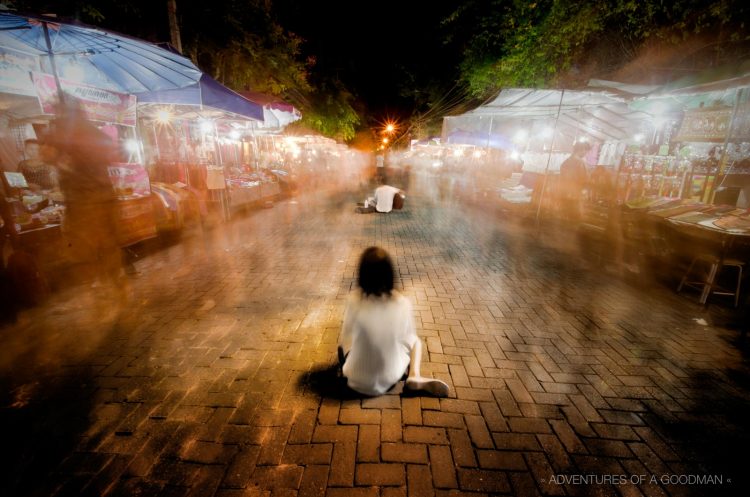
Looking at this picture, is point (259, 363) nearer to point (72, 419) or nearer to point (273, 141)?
point (72, 419)

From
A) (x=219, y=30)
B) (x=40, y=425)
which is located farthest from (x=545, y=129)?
(x=40, y=425)

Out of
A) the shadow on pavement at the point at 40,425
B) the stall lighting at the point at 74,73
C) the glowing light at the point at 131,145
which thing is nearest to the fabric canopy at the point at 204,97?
the stall lighting at the point at 74,73

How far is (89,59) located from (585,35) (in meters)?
13.3

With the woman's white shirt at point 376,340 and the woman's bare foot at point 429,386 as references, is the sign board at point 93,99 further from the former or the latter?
the woman's bare foot at point 429,386

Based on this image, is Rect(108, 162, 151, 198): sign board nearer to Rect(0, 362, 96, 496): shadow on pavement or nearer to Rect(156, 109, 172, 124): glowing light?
Rect(156, 109, 172, 124): glowing light

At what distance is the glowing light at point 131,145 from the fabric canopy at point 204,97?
1.85 m

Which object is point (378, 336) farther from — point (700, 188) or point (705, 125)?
point (705, 125)

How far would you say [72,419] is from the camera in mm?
2615

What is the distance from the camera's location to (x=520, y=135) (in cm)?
1598

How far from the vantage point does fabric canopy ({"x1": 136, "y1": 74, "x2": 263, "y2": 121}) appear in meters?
6.41

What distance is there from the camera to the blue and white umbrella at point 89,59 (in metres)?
4.71

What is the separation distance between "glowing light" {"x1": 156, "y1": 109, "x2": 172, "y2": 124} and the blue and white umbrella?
7.24 feet

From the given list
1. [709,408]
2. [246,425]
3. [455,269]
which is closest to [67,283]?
[246,425]

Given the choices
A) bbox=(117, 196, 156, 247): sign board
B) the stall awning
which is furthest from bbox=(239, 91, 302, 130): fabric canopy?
the stall awning
